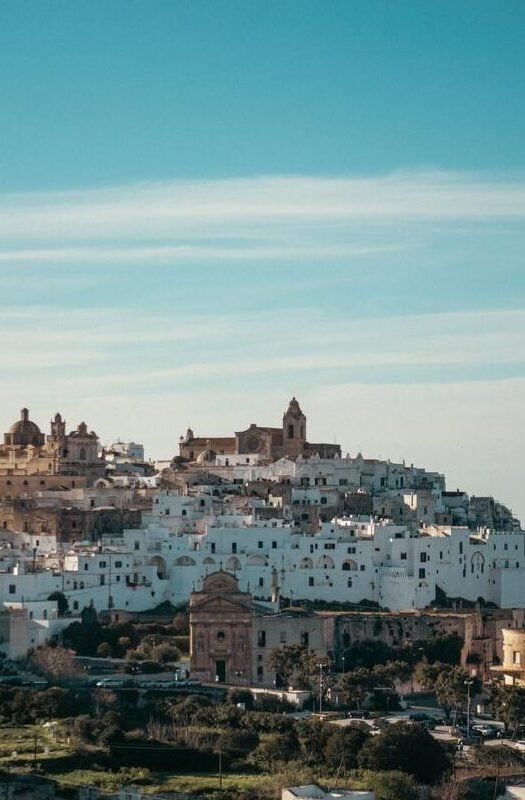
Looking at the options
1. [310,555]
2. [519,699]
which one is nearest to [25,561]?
[310,555]

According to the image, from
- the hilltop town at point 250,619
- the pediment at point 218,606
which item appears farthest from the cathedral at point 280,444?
the pediment at point 218,606

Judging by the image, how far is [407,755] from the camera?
48750 mm

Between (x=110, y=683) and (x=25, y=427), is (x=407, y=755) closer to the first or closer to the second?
(x=110, y=683)

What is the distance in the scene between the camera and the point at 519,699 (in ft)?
178

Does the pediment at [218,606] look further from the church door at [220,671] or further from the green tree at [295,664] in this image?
the green tree at [295,664]

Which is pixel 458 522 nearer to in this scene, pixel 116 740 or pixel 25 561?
pixel 25 561

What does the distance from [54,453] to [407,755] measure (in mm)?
31642

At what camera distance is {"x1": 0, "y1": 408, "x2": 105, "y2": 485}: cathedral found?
77.2 m

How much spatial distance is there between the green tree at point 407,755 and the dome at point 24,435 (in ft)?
116

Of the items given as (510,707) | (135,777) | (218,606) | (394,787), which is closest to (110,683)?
(218,606)

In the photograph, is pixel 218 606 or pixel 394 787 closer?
pixel 394 787

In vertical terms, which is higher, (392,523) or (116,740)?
(392,523)

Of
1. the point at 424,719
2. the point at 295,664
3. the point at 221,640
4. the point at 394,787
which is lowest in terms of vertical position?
the point at 394,787

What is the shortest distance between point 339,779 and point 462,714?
28.2 ft
